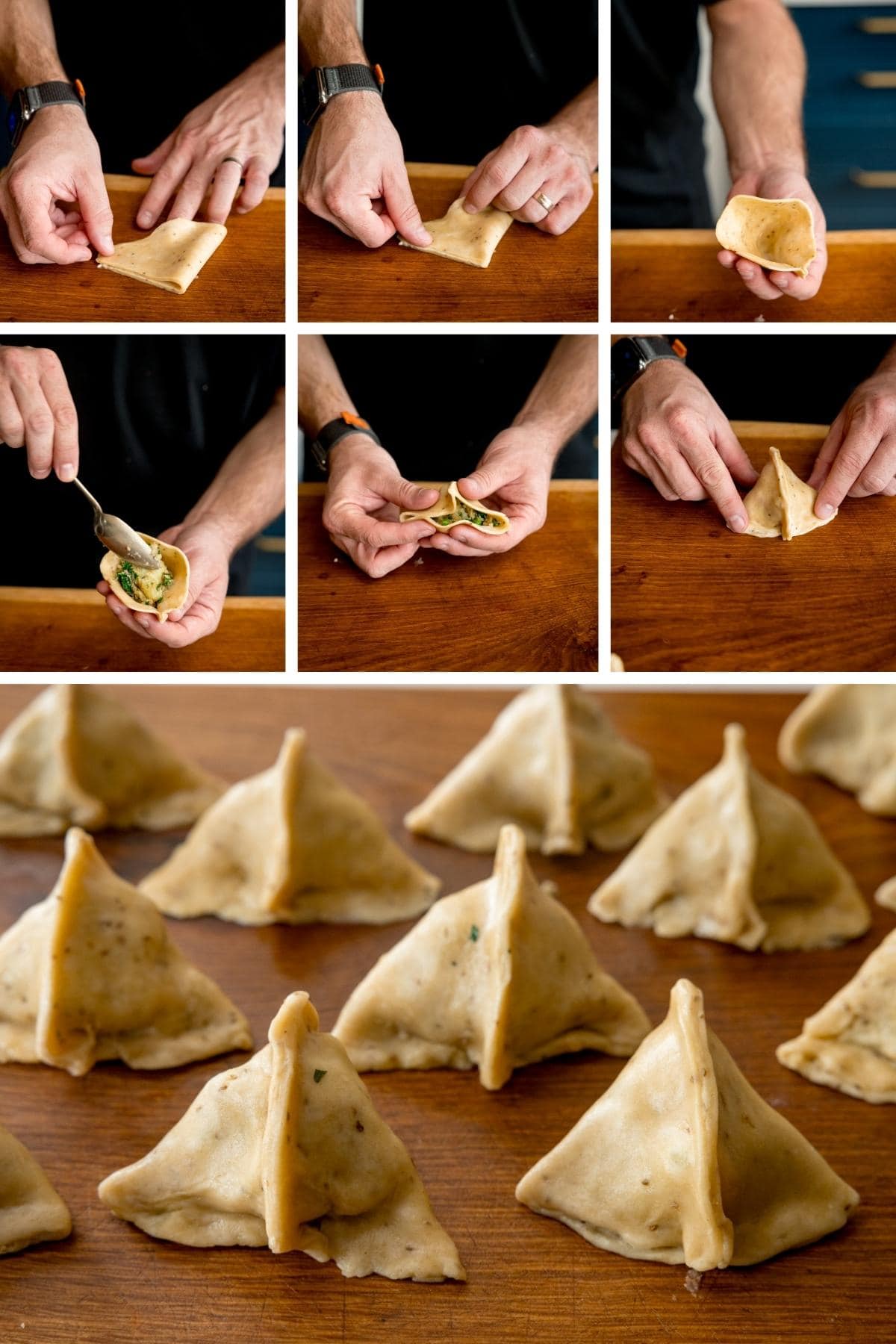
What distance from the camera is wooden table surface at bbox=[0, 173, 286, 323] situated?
41.7 inches

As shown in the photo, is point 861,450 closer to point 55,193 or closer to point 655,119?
point 655,119

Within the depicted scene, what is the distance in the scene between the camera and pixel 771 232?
1146mm

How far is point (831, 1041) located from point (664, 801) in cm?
50

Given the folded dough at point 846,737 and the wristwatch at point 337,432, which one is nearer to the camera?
the wristwatch at point 337,432

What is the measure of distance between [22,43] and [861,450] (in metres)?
0.76

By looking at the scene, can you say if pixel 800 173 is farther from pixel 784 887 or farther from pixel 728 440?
pixel 784 887

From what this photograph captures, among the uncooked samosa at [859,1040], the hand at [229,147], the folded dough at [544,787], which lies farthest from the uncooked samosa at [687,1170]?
the hand at [229,147]

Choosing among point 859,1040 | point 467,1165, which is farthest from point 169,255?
point 859,1040

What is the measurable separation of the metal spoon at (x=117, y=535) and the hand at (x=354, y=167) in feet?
0.94

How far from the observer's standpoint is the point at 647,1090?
3.80 ft

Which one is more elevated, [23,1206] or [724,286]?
[724,286]

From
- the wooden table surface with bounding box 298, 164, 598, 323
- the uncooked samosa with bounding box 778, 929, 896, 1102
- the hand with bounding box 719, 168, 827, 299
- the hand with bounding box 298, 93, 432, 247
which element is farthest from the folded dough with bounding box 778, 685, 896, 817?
the hand with bounding box 298, 93, 432, 247

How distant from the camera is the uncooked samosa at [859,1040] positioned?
1339 millimetres

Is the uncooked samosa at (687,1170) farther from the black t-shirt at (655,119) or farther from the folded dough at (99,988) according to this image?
the black t-shirt at (655,119)
